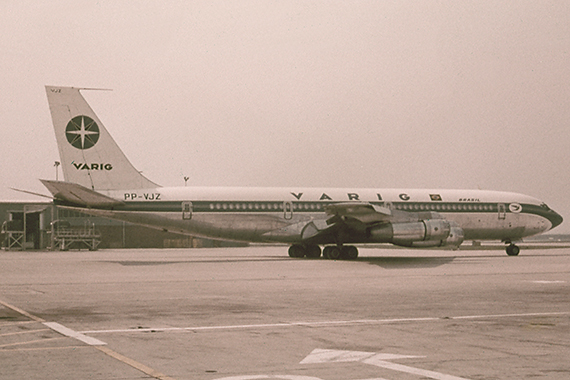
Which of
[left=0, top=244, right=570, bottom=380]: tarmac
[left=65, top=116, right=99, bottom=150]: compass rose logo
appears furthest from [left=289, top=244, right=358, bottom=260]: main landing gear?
[left=0, top=244, right=570, bottom=380]: tarmac

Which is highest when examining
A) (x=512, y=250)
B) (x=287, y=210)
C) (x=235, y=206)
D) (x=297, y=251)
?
(x=235, y=206)

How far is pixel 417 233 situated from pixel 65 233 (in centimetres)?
4160

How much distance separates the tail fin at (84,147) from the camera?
31.3m

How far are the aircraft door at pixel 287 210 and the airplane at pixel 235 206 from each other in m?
0.05

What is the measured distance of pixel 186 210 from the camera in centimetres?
3306

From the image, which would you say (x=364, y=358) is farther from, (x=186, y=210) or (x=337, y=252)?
(x=337, y=252)

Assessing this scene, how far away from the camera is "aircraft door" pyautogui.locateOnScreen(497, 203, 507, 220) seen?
4009cm

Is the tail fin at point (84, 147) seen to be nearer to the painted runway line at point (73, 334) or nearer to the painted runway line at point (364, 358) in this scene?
the painted runway line at point (73, 334)

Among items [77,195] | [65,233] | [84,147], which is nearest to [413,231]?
[77,195]

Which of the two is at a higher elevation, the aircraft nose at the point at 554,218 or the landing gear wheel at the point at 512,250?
the aircraft nose at the point at 554,218

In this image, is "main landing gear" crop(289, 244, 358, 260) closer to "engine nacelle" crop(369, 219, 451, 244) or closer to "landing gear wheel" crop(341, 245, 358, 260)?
"landing gear wheel" crop(341, 245, 358, 260)

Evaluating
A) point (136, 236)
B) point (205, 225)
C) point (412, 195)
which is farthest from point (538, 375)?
point (136, 236)

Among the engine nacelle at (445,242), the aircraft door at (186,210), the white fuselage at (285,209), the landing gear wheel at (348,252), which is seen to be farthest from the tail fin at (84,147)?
the engine nacelle at (445,242)

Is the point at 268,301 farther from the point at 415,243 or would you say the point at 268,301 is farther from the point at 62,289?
the point at 415,243
